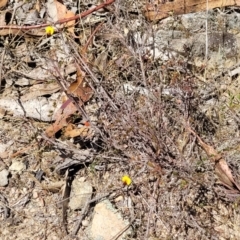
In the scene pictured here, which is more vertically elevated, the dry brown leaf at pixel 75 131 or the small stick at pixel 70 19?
the small stick at pixel 70 19

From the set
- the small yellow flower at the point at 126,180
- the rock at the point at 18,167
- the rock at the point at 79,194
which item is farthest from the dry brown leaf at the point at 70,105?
the small yellow flower at the point at 126,180

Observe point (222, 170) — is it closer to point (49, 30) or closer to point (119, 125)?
point (119, 125)

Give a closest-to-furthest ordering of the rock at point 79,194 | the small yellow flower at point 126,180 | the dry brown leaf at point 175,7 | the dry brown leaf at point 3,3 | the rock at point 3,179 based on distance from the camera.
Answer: the small yellow flower at point 126,180 < the rock at point 79,194 < the rock at point 3,179 < the dry brown leaf at point 175,7 < the dry brown leaf at point 3,3

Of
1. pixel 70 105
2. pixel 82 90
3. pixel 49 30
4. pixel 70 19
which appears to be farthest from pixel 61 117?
pixel 70 19

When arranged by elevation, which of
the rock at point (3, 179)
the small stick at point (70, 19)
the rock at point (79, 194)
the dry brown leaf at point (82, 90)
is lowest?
the rock at point (79, 194)

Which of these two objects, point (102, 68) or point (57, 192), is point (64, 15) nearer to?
point (102, 68)

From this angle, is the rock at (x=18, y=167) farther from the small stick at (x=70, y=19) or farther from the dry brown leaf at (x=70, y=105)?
the small stick at (x=70, y=19)
